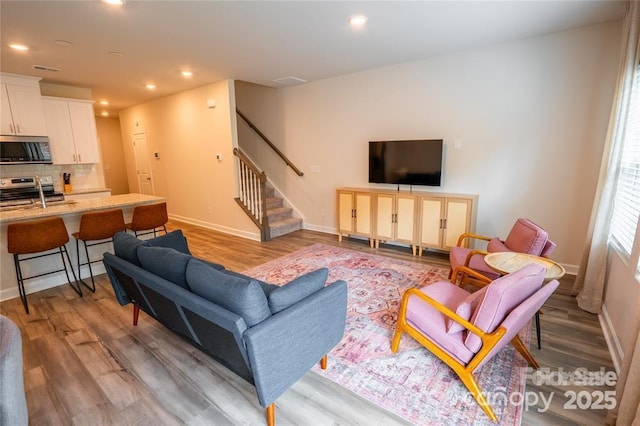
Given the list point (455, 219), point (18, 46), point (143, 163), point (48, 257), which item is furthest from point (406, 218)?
point (143, 163)

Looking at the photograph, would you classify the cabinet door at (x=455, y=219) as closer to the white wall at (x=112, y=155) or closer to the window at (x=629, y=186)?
the window at (x=629, y=186)

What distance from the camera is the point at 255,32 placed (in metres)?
3.11

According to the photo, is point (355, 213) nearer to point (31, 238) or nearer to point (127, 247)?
point (127, 247)

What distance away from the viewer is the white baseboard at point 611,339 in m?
2.08

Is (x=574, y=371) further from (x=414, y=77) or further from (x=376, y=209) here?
(x=414, y=77)

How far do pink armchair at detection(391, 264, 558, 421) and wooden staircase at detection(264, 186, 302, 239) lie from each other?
12.3 ft

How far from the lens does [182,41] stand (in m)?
3.30

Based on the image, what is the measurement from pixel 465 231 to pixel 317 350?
113 inches

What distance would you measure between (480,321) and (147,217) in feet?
13.1

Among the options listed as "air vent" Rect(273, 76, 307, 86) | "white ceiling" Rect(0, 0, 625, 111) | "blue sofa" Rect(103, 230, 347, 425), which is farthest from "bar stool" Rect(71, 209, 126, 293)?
"air vent" Rect(273, 76, 307, 86)

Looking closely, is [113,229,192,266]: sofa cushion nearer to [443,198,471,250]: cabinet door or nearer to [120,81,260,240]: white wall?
[120,81,260,240]: white wall

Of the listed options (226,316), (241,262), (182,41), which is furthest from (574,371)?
(182,41)

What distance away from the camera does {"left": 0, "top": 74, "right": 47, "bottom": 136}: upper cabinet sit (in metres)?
4.27

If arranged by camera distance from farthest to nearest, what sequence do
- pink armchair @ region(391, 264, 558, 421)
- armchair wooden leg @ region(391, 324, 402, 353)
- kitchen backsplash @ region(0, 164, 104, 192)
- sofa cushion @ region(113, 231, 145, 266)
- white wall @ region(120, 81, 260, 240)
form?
white wall @ region(120, 81, 260, 240), kitchen backsplash @ region(0, 164, 104, 192), sofa cushion @ region(113, 231, 145, 266), armchair wooden leg @ region(391, 324, 402, 353), pink armchair @ region(391, 264, 558, 421)
